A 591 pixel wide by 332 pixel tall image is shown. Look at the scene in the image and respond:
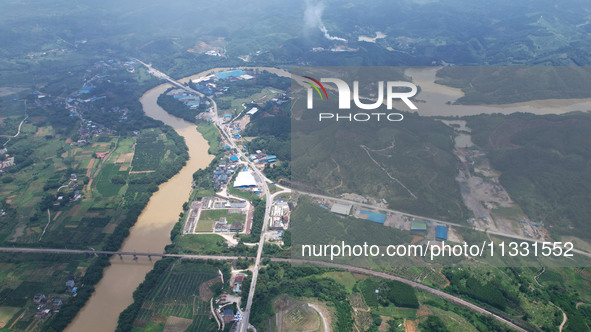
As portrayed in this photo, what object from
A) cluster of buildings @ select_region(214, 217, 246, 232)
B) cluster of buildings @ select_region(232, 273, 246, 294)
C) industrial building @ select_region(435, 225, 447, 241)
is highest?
industrial building @ select_region(435, 225, 447, 241)

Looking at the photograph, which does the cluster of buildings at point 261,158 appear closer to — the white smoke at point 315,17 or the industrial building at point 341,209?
the industrial building at point 341,209

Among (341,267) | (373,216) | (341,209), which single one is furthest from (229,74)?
(341,267)

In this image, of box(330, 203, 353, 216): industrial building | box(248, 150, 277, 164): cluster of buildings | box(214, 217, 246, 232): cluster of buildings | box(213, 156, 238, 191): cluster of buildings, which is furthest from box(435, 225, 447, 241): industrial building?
box(213, 156, 238, 191): cluster of buildings

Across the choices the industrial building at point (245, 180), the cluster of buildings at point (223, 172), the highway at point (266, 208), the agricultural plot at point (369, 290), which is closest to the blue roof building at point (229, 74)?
the highway at point (266, 208)

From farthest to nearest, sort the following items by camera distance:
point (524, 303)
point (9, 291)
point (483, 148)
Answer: point (483, 148), point (9, 291), point (524, 303)

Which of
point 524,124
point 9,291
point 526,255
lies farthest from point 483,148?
point 9,291

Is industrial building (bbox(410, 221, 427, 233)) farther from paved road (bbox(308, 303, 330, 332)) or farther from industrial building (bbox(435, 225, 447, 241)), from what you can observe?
paved road (bbox(308, 303, 330, 332))

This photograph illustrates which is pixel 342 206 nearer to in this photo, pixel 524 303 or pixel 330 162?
pixel 330 162
